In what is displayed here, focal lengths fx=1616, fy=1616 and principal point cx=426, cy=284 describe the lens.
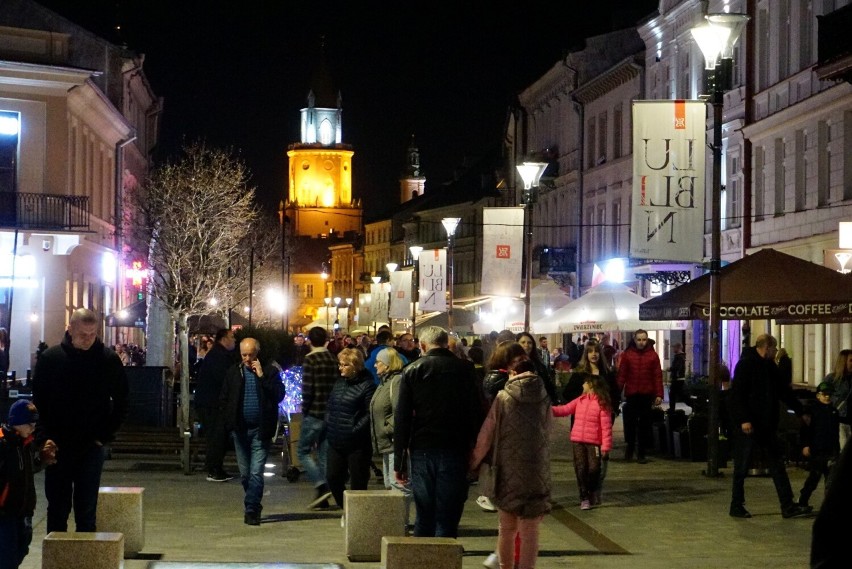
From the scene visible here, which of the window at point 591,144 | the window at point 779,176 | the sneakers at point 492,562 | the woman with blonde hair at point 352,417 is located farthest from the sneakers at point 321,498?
the window at point 591,144

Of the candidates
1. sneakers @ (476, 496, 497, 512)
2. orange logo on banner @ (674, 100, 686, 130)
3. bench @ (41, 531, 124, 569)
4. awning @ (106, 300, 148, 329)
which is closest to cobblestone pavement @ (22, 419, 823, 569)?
sneakers @ (476, 496, 497, 512)

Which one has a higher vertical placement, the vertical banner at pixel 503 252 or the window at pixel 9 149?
the window at pixel 9 149

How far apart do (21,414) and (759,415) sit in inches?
321

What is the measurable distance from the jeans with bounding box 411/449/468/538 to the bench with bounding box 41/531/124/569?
211 centimetres

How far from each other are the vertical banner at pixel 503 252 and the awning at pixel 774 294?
11.5 meters

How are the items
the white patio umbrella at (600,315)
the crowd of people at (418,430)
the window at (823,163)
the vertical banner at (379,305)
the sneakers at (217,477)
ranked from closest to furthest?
the crowd of people at (418,430) < the sneakers at (217,477) < the white patio umbrella at (600,315) < the window at (823,163) < the vertical banner at (379,305)

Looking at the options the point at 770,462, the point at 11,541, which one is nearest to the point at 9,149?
the point at 770,462

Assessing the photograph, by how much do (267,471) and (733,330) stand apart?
21.7 meters

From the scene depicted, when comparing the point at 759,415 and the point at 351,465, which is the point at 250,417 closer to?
the point at 351,465

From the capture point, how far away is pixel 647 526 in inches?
574

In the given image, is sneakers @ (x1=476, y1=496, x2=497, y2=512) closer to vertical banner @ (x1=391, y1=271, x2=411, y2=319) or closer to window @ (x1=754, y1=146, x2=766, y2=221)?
window @ (x1=754, y1=146, x2=766, y2=221)

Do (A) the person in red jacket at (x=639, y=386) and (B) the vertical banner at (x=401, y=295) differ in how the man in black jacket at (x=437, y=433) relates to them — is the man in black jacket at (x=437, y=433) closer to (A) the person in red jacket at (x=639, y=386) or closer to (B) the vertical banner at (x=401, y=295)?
(A) the person in red jacket at (x=639, y=386)

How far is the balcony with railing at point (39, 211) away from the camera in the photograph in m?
42.3

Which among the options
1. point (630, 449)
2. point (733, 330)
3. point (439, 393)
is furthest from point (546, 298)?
point (439, 393)
